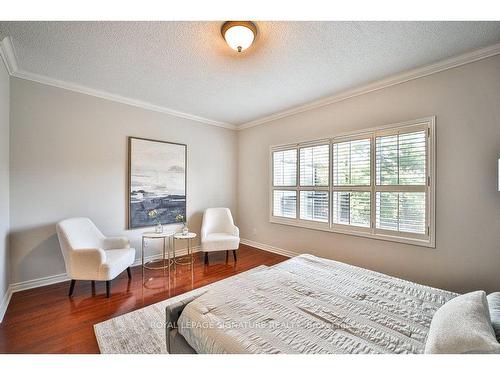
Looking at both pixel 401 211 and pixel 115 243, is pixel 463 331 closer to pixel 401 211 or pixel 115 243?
pixel 401 211

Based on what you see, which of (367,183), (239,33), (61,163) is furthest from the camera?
Result: (367,183)

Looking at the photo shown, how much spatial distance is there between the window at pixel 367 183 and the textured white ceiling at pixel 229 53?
79 cm

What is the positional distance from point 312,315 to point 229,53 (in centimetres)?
236

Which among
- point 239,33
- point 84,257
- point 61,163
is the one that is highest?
point 239,33

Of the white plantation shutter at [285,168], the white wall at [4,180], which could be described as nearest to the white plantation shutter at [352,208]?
the white plantation shutter at [285,168]

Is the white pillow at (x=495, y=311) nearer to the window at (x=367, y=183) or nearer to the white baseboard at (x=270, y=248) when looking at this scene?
the window at (x=367, y=183)

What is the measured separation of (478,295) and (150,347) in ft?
7.09

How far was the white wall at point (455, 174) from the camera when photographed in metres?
2.02

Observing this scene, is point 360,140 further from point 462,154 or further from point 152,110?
point 152,110

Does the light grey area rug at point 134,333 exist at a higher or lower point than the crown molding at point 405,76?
lower

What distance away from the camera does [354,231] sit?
2.93m

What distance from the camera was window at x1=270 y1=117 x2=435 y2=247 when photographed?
7.92 ft

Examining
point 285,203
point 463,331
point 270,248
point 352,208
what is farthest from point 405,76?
point 270,248

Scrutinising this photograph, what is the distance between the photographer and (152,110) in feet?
11.5
